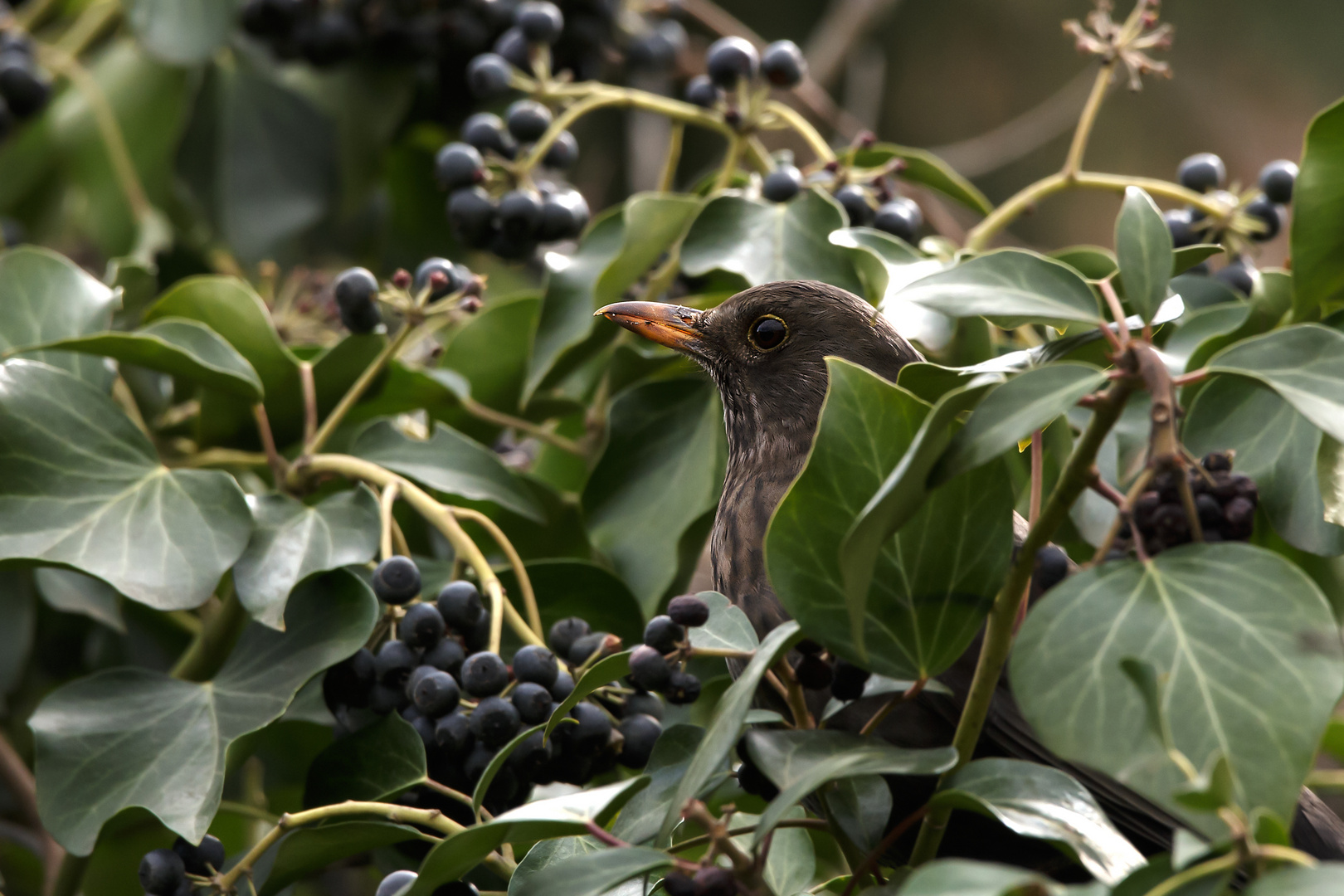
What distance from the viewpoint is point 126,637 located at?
96.9 inches

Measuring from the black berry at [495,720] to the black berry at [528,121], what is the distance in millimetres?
1134

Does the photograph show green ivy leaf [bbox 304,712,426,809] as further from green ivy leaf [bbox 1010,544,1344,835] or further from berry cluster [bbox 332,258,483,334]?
green ivy leaf [bbox 1010,544,1344,835]

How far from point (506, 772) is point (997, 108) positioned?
21.7 feet

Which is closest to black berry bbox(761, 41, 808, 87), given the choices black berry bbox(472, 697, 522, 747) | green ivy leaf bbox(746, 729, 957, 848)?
black berry bbox(472, 697, 522, 747)

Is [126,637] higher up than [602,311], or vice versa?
[602,311]

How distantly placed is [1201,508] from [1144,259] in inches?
12.9

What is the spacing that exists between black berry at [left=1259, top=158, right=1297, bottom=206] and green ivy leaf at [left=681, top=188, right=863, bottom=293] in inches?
28.8

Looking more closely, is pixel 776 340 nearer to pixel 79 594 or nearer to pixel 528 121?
pixel 528 121

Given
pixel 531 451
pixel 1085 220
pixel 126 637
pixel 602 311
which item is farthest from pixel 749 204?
pixel 1085 220

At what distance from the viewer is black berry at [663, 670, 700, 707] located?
145 centimetres

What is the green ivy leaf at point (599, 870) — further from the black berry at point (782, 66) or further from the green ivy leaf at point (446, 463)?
the black berry at point (782, 66)

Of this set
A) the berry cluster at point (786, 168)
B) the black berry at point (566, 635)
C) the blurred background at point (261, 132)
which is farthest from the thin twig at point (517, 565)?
the blurred background at point (261, 132)

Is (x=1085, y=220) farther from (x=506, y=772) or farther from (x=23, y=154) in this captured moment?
(x=506, y=772)

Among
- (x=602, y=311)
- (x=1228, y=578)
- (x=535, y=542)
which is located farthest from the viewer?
(x=535, y=542)
